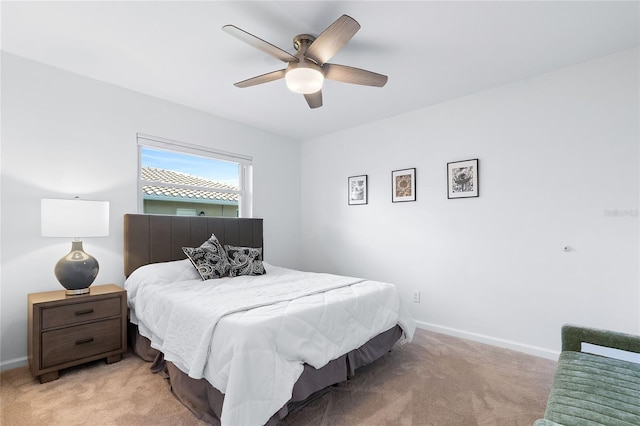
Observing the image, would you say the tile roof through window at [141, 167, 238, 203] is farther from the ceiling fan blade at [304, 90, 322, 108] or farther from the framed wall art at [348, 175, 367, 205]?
the ceiling fan blade at [304, 90, 322, 108]

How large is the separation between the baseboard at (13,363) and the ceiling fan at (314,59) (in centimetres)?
277

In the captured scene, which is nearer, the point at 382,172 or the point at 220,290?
the point at 220,290

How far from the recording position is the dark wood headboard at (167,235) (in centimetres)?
296

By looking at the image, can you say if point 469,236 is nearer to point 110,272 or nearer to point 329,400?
point 329,400

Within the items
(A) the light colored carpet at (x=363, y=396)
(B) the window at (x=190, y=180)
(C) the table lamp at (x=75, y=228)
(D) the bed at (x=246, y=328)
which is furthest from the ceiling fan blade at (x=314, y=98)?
(A) the light colored carpet at (x=363, y=396)

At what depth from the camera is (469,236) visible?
3.18m

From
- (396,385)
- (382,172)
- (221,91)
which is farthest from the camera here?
(382,172)

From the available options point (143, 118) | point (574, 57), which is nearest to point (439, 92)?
point (574, 57)

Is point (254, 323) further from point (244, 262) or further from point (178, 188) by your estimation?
point (178, 188)

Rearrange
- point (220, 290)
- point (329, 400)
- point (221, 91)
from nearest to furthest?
point (329, 400) < point (220, 290) < point (221, 91)

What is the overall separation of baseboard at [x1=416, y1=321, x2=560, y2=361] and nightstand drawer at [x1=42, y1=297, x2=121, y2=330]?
303 cm

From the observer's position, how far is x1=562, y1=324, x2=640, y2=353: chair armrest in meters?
1.62

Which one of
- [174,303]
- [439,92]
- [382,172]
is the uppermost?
[439,92]

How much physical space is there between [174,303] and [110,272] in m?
1.26
